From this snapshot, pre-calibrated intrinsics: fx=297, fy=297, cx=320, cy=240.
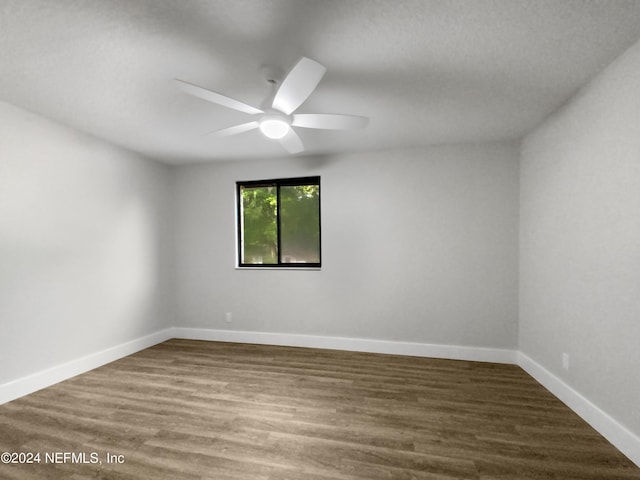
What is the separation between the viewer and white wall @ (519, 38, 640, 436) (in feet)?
5.63

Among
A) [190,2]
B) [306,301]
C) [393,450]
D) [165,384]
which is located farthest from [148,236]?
[393,450]

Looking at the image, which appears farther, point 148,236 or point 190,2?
point 148,236

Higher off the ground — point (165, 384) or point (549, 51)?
point (549, 51)

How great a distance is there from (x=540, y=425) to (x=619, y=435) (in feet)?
1.28

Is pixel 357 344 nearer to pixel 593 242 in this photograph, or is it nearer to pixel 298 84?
pixel 593 242

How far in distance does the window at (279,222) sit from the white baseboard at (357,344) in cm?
93

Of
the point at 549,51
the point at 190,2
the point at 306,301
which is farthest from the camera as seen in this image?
the point at 306,301

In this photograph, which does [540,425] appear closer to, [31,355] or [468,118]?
[468,118]

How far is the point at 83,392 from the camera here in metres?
2.51

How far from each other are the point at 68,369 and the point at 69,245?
117cm

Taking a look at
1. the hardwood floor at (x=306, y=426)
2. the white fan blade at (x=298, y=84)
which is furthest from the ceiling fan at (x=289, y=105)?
the hardwood floor at (x=306, y=426)

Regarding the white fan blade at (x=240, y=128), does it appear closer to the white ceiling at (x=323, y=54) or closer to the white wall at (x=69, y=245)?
the white ceiling at (x=323, y=54)

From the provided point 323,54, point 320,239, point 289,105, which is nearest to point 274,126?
point 289,105

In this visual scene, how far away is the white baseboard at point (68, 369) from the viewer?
238 cm
